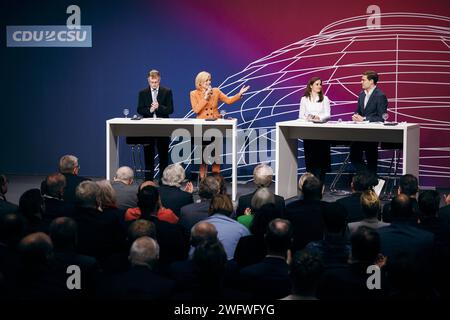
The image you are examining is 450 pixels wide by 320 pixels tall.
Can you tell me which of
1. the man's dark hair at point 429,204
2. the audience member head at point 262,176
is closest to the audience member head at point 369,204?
the man's dark hair at point 429,204

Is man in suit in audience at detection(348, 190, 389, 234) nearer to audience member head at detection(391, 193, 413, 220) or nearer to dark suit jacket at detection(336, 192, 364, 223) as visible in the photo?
audience member head at detection(391, 193, 413, 220)

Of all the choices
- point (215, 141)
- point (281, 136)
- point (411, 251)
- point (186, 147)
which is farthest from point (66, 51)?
point (411, 251)

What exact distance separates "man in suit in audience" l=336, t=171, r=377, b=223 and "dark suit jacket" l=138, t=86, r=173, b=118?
377cm

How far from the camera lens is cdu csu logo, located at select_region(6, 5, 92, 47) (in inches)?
415

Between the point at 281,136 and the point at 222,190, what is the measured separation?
Answer: 3.07 metres

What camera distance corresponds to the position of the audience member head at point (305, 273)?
3506 millimetres

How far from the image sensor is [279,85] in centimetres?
1013

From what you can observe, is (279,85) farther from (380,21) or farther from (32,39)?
(32,39)

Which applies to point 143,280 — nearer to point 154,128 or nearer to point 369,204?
point 369,204

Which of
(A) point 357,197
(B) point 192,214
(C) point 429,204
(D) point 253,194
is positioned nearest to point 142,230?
(B) point 192,214

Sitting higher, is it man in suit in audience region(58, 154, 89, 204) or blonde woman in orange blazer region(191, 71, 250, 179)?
blonde woman in orange blazer region(191, 71, 250, 179)

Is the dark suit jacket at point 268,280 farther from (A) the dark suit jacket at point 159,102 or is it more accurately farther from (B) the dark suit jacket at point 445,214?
(A) the dark suit jacket at point 159,102

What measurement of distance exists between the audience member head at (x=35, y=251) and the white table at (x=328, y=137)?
4925mm

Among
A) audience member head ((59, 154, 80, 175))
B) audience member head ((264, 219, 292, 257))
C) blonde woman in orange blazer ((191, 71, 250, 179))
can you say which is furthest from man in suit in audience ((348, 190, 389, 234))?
blonde woman in orange blazer ((191, 71, 250, 179))
